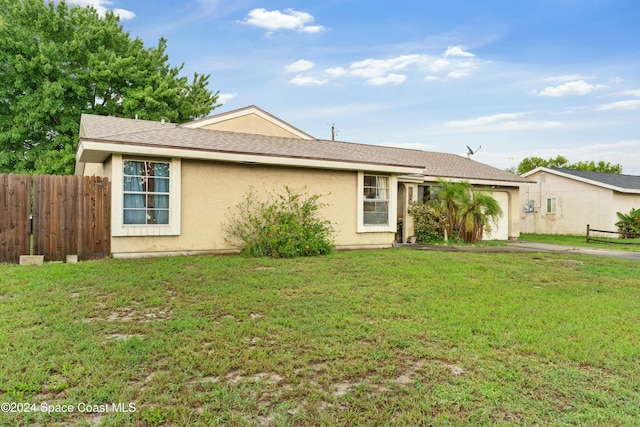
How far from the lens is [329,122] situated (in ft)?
102

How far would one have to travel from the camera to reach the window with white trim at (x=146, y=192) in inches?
352

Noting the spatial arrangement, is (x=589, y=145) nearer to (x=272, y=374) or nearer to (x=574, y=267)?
(x=574, y=267)

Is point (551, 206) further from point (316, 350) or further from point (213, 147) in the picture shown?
point (316, 350)

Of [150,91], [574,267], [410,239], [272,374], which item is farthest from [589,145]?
[272,374]

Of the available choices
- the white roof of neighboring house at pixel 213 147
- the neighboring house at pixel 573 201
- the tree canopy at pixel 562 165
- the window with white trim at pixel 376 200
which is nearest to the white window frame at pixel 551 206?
the neighboring house at pixel 573 201

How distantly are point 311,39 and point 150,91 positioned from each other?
10512 millimetres

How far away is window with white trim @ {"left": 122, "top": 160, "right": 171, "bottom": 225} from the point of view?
8.95 meters

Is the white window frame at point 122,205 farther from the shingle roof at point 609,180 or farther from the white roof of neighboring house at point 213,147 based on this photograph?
the shingle roof at point 609,180

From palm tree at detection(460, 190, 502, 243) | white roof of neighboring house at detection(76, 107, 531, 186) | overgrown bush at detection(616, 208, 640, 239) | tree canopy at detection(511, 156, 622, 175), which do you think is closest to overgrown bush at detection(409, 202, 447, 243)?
palm tree at detection(460, 190, 502, 243)

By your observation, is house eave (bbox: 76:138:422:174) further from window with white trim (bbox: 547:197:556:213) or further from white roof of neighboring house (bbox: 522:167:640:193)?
window with white trim (bbox: 547:197:556:213)

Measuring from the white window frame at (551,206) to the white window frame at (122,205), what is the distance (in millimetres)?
21177

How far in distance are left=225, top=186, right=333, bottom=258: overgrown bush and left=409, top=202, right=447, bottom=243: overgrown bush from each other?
4.59 m

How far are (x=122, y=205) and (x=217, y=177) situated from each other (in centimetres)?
236

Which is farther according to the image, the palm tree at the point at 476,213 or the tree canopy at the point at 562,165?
the tree canopy at the point at 562,165
